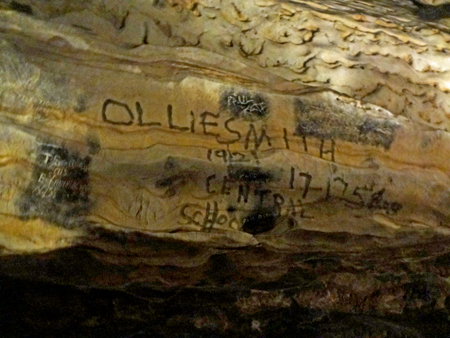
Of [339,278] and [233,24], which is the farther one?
[339,278]

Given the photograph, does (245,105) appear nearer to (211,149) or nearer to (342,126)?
(211,149)

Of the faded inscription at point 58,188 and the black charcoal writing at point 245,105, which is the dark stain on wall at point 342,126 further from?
the faded inscription at point 58,188

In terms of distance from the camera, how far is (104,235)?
1434mm

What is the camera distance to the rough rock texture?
1.39 meters

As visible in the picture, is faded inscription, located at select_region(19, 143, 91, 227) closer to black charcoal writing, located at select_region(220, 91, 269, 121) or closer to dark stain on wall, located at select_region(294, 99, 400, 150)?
black charcoal writing, located at select_region(220, 91, 269, 121)

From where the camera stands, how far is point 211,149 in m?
1.48

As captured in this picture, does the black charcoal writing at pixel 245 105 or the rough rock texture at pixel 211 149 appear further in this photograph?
the black charcoal writing at pixel 245 105

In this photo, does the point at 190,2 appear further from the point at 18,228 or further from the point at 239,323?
the point at 239,323

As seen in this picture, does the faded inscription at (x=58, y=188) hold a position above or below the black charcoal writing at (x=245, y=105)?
below

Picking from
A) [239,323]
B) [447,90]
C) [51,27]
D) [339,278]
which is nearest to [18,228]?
[51,27]

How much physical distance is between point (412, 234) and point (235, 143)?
69 cm

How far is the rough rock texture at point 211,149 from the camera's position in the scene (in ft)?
4.55

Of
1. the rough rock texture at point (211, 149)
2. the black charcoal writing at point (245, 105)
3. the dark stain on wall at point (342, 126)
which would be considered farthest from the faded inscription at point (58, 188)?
the dark stain on wall at point (342, 126)

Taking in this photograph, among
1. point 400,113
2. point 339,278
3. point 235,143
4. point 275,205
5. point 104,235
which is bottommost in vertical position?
point 339,278
